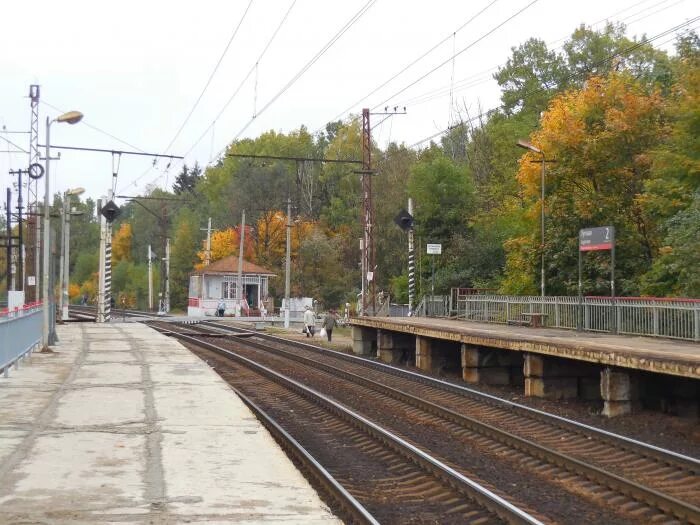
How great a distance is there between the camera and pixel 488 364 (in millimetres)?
22906

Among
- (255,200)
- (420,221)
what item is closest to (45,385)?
(420,221)

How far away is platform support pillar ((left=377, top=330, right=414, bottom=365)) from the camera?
31.0m

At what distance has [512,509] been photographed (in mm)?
8898

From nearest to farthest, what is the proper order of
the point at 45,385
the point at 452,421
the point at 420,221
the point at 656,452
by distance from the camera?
the point at 656,452
the point at 452,421
the point at 45,385
the point at 420,221

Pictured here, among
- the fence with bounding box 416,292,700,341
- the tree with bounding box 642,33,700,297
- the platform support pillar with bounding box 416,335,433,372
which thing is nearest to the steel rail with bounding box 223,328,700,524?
the fence with bounding box 416,292,700,341

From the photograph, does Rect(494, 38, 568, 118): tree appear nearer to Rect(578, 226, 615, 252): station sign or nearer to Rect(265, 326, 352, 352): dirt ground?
Rect(265, 326, 352, 352): dirt ground

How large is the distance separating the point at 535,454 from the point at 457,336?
10223mm

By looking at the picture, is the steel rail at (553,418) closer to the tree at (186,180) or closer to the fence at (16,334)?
the fence at (16,334)

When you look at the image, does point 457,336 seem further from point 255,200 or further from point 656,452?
point 255,200

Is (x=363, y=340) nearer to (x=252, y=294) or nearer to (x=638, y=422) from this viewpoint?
(x=638, y=422)

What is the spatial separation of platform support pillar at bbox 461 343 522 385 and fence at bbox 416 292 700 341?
2.51m

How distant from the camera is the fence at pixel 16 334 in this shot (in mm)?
18016

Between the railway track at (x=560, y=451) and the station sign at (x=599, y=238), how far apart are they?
187 inches

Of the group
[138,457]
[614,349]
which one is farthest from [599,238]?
[138,457]
